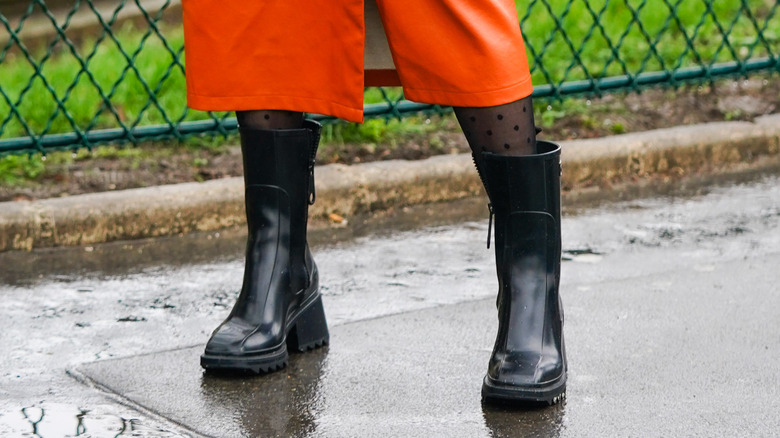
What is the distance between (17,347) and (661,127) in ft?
8.24

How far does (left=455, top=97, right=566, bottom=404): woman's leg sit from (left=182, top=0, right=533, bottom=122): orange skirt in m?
0.08

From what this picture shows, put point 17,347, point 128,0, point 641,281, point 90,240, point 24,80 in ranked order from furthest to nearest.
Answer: point 128,0 → point 24,80 → point 90,240 → point 641,281 → point 17,347

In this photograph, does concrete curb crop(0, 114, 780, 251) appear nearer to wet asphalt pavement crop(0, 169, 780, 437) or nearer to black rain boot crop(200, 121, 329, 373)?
wet asphalt pavement crop(0, 169, 780, 437)

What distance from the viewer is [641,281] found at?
110 inches

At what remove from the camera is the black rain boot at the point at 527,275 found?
6.60 feet

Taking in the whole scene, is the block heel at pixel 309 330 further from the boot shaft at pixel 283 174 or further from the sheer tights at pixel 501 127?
the sheer tights at pixel 501 127

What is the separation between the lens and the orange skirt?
6.34ft

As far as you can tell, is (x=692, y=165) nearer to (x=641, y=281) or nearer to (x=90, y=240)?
(x=641, y=281)

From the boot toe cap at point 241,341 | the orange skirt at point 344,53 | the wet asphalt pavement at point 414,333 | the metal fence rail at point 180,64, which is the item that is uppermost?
the orange skirt at point 344,53

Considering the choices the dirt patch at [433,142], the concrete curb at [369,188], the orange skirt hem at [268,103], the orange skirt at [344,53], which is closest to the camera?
the orange skirt at [344,53]

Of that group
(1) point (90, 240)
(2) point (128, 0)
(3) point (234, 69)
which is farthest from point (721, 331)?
(2) point (128, 0)

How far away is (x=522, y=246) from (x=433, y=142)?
1.79m

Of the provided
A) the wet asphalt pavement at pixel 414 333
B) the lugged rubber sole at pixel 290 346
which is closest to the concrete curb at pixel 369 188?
the wet asphalt pavement at pixel 414 333

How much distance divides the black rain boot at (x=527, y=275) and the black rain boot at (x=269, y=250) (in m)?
0.38
